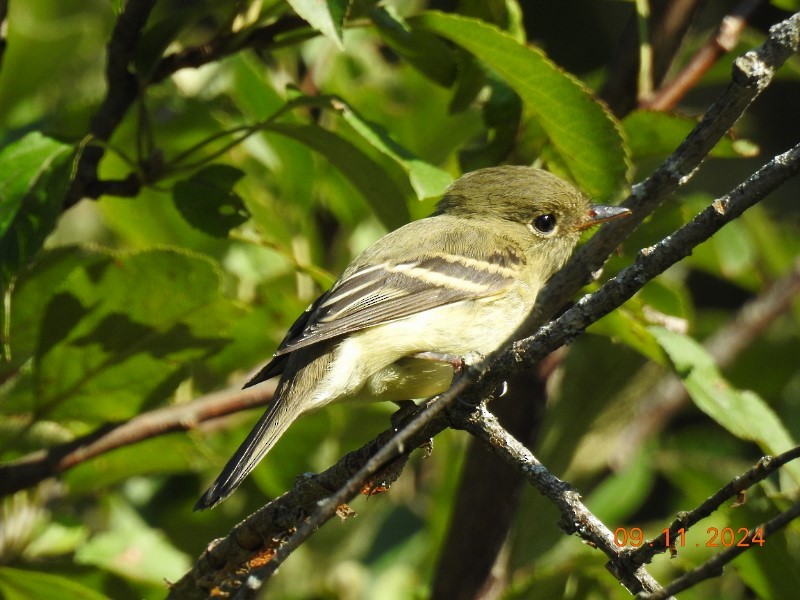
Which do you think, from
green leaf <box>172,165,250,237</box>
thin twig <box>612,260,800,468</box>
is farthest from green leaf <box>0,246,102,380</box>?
thin twig <box>612,260,800,468</box>

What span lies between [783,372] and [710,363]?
1.36 metres

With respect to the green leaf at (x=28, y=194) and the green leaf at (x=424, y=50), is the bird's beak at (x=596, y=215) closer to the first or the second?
the green leaf at (x=424, y=50)

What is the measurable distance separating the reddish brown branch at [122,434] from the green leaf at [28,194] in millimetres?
616

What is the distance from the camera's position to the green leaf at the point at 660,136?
2.78 meters

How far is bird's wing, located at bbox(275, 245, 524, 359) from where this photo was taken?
9.13ft

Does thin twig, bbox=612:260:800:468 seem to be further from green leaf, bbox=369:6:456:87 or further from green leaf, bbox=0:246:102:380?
Result: green leaf, bbox=0:246:102:380

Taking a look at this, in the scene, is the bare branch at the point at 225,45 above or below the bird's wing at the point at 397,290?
above

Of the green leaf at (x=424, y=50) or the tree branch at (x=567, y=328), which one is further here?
the green leaf at (x=424, y=50)

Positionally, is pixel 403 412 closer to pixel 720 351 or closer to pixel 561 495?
pixel 561 495

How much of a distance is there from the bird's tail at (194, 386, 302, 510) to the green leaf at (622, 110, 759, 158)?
120 cm

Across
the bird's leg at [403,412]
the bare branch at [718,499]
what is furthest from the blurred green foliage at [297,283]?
the bare branch at [718,499]

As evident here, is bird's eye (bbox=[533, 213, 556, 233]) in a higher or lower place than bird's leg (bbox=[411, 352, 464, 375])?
higher

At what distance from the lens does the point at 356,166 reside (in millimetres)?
2645

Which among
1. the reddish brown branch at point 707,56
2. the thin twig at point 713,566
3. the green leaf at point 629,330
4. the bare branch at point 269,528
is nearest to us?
the thin twig at point 713,566
